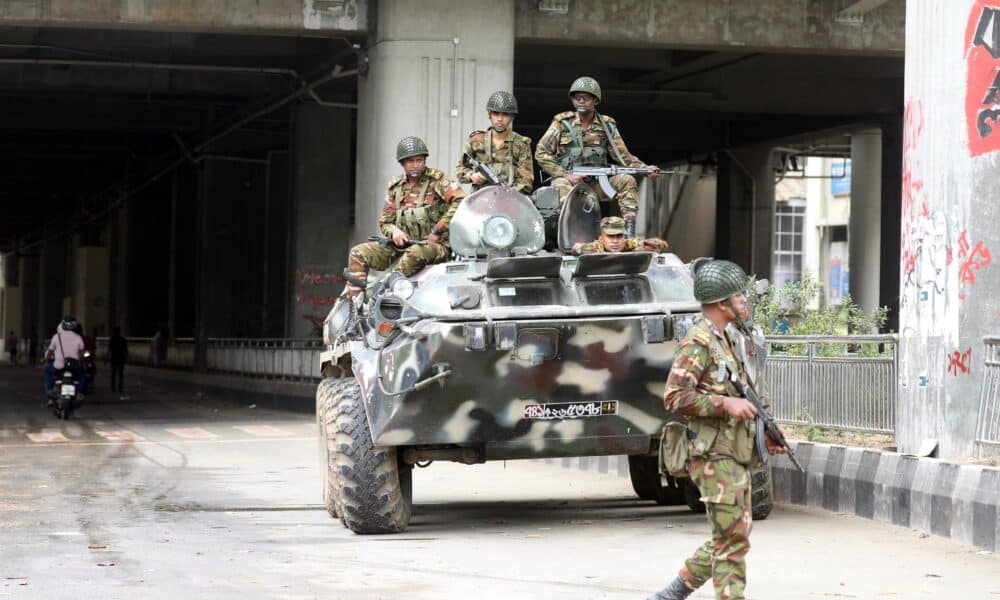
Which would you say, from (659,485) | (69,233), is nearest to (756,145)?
(659,485)

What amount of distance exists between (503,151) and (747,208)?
39198 millimetres

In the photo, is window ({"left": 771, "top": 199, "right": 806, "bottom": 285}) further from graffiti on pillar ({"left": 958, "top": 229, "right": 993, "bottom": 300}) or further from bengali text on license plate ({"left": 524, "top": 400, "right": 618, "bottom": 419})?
bengali text on license plate ({"left": 524, "top": 400, "right": 618, "bottom": 419})

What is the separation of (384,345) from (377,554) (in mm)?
1512

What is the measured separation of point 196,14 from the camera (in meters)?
25.0

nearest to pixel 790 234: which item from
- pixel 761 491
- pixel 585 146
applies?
pixel 585 146

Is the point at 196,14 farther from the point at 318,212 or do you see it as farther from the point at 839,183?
the point at 839,183

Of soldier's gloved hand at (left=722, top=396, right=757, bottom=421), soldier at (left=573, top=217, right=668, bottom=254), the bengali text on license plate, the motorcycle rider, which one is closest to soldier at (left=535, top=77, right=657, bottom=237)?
soldier at (left=573, top=217, right=668, bottom=254)

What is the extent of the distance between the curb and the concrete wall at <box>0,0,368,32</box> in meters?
13.4

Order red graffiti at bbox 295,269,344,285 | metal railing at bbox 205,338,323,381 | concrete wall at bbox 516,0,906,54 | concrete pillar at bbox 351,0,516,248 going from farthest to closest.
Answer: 1. red graffiti at bbox 295,269,344,285
2. metal railing at bbox 205,338,323,381
3. concrete wall at bbox 516,0,906,54
4. concrete pillar at bbox 351,0,516,248

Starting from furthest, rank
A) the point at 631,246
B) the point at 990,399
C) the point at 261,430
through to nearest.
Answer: the point at 261,430 → the point at 631,246 → the point at 990,399

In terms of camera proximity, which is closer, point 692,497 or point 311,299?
point 692,497

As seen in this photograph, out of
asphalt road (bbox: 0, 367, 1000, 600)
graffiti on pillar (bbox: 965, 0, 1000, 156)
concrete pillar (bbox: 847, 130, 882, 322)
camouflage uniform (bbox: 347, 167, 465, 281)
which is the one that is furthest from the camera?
concrete pillar (bbox: 847, 130, 882, 322)

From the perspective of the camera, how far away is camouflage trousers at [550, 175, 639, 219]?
13.0 meters

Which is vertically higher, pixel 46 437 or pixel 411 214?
pixel 411 214
